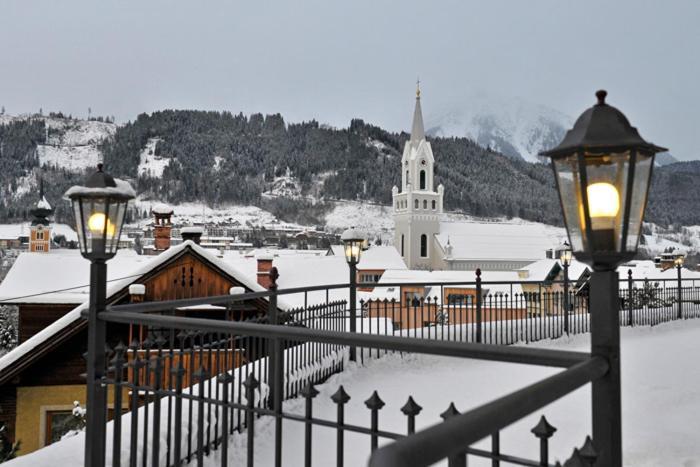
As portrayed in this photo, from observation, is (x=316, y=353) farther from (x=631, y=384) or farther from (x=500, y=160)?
(x=500, y=160)

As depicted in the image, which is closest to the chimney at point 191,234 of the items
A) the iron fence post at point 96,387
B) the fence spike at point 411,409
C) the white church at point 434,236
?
the iron fence post at point 96,387

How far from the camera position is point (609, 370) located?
6.77 ft

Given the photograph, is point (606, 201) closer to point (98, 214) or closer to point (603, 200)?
point (603, 200)

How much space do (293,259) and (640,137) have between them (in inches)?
2290

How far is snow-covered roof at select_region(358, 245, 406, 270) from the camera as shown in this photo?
66312 millimetres

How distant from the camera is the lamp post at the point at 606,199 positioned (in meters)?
2.12

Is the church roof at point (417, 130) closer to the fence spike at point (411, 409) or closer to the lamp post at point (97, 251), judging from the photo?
the lamp post at point (97, 251)

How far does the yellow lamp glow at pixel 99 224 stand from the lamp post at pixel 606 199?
289 centimetres

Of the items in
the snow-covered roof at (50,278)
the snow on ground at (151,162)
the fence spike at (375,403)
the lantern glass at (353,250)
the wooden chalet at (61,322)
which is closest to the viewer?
the fence spike at (375,403)

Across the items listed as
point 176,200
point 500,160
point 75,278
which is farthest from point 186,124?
point 75,278

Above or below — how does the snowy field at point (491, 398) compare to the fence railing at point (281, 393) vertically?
below

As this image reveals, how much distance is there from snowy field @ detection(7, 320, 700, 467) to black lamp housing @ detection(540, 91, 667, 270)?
7.15ft

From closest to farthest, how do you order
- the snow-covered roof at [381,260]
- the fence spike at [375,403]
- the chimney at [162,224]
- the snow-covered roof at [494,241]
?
1. the fence spike at [375,403]
2. the chimney at [162,224]
3. the snow-covered roof at [381,260]
4. the snow-covered roof at [494,241]

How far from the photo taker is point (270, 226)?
138500mm
